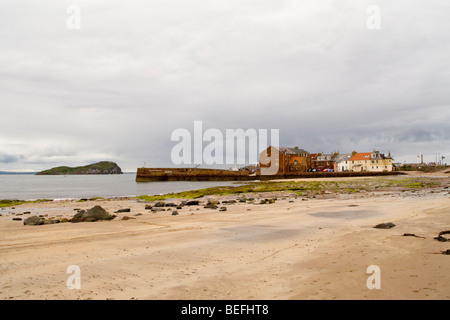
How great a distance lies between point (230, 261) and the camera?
7719mm

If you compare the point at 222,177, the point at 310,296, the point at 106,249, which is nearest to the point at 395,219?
the point at 310,296

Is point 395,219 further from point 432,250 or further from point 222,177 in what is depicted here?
point 222,177

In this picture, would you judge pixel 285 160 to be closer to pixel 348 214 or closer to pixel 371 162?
pixel 371 162

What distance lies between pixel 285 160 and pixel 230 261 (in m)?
124

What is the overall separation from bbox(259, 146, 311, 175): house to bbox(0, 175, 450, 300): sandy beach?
378 ft

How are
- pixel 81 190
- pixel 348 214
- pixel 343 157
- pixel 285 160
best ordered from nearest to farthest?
pixel 348 214, pixel 81 190, pixel 285 160, pixel 343 157

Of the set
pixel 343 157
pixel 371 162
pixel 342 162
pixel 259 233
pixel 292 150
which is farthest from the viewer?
pixel 343 157

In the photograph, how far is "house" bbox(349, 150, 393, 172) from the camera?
429ft

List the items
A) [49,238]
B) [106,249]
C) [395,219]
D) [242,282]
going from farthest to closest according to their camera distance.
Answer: [395,219] → [49,238] → [106,249] → [242,282]

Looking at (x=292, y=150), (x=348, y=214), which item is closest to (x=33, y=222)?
(x=348, y=214)

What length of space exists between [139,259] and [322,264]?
4.54 m

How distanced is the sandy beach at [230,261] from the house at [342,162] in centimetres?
13434

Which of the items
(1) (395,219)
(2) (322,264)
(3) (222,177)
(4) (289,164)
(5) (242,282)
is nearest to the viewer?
(5) (242,282)
